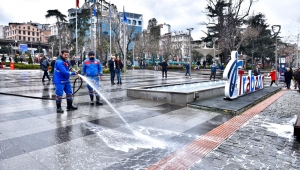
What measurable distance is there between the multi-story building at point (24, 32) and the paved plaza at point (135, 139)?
120956mm

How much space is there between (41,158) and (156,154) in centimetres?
190

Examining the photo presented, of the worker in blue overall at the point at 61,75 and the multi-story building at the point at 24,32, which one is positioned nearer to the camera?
the worker in blue overall at the point at 61,75

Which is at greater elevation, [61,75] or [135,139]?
[61,75]

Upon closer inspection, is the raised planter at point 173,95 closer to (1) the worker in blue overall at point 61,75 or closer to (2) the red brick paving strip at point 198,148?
(2) the red brick paving strip at point 198,148

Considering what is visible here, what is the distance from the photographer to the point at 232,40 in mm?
33656

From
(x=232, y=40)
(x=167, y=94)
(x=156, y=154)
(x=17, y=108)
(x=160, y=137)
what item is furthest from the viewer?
(x=232, y=40)

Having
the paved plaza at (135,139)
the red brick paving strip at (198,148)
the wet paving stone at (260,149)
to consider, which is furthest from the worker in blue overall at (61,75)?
the wet paving stone at (260,149)

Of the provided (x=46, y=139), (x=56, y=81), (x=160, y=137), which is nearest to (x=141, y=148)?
(x=160, y=137)

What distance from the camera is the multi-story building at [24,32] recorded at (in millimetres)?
114938

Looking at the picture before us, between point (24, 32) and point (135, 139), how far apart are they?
132m

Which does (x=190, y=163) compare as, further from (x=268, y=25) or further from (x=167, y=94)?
(x=268, y=25)

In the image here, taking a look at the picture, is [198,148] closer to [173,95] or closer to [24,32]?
[173,95]

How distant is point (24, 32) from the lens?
117938 mm

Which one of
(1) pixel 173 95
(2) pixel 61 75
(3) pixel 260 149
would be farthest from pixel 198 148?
(1) pixel 173 95
